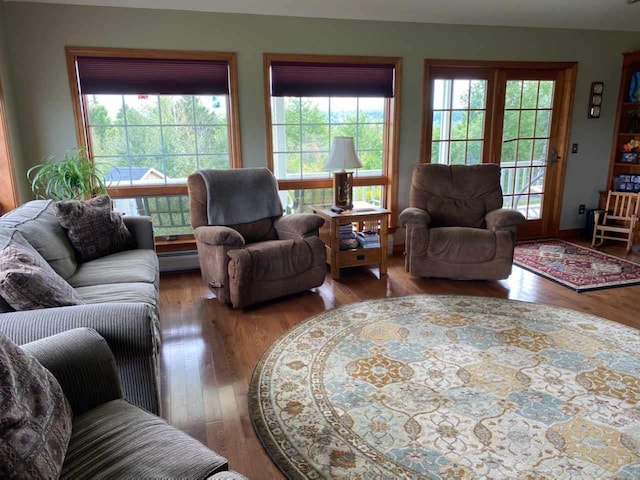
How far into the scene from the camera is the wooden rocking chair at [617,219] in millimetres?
4863

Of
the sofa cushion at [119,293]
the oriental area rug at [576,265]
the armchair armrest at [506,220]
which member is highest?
the armchair armrest at [506,220]

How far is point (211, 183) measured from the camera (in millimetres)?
3746

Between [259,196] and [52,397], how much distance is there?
277 cm

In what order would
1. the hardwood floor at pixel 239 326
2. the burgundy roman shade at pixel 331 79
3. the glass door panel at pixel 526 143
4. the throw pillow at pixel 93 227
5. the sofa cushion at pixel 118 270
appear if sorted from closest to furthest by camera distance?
the hardwood floor at pixel 239 326, the sofa cushion at pixel 118 270, the throw pillow at pixel 93 227, the burgundy roman shade at pixel 331 79, the glass door panel at pixel 526 143

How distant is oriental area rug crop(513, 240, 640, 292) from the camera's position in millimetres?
3922

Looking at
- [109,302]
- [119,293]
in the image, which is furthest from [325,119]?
[109,302]

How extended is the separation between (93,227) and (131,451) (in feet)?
7.14

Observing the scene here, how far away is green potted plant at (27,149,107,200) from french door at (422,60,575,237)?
310 cm

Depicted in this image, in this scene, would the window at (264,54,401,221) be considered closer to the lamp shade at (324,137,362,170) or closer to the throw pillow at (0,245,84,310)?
the lamp shade at (324,137,362,170)

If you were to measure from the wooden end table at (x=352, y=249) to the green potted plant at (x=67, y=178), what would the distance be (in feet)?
6.19

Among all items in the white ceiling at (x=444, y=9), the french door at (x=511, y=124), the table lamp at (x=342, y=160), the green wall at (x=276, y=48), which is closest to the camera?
the green wall at (x=276, y=48)

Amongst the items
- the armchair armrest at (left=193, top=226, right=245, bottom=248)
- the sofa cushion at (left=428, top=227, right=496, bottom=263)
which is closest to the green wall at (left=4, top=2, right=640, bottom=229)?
the sofa cushion at (left=428, top=227, right=496, bottom=263)

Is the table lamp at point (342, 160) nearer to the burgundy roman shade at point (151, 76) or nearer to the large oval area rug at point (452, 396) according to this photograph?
the burgundy roman shade at point (151, 76)

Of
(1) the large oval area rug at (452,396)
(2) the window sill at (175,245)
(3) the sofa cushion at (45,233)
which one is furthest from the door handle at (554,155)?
(3) the sofa cushion at (45,233)
